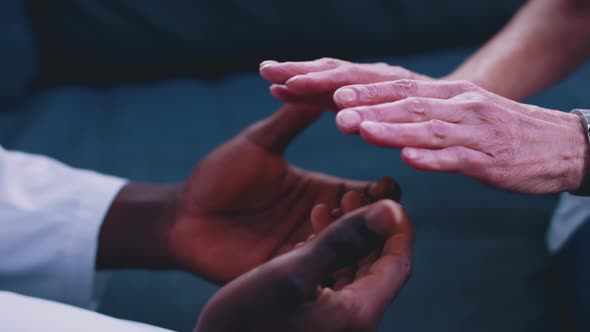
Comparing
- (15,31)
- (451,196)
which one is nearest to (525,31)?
(451,196)

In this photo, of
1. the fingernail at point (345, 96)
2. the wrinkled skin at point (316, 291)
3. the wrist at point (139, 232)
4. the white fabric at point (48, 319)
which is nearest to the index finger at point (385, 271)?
the wrinkled skin at point (316, 291)

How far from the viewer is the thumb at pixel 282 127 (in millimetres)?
685

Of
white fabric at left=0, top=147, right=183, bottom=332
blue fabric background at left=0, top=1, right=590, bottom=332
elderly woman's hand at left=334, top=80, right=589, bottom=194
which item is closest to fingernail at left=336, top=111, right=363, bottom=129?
elderly woman's hand at left=334, top=80, right=589, bottom=194

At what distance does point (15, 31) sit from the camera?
101cm

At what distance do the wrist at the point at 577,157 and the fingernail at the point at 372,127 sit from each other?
0.24 m

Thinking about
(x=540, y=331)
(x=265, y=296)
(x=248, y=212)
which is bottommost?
(x=540, y=331)

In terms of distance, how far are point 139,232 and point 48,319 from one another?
0.81 feet

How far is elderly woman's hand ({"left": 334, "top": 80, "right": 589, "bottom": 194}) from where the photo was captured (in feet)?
1.53

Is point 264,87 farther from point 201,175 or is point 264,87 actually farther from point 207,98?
point 201,175

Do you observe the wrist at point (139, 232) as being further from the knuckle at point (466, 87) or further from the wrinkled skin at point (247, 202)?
the knuckle at point (466, 87)

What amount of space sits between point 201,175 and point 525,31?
552 millimetres

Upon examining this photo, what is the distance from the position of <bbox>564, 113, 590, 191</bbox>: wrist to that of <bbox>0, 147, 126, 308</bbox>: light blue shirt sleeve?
23.9 inches

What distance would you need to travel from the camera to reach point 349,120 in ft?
1.52

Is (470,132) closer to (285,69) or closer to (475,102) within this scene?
(475,102)
